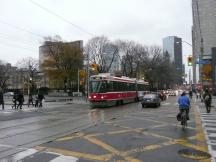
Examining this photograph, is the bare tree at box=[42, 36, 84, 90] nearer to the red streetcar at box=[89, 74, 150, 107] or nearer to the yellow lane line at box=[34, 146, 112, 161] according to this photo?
the red streetcar at box=[89, 74, 150, 107]

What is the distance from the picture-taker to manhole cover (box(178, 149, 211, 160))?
10.3 m

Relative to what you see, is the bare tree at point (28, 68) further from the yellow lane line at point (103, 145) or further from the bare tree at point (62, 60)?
the yellow lane line at point (103, 145)

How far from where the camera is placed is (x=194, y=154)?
10672 mm

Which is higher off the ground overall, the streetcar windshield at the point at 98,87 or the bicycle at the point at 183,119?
the streetcar windshield at the point at 98,87

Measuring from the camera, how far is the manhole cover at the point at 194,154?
33.6 feet

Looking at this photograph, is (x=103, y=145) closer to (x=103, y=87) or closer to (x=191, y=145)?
(x=191, y=145)

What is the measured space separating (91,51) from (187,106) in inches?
2838

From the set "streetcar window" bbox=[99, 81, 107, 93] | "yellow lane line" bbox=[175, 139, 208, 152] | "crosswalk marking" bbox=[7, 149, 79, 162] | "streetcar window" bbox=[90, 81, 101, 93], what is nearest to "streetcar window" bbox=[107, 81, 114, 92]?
"streetcar window" bbox=[99, 81, 107, 93]

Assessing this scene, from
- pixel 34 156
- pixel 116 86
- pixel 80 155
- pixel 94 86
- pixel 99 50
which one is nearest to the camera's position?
pixel 34 156

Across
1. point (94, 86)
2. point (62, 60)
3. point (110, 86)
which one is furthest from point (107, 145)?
point (62, 60)

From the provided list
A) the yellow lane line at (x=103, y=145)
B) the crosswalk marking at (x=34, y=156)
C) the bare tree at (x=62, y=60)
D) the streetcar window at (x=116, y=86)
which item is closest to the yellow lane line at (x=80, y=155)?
the crosswalk marking at (x=34, y=156)

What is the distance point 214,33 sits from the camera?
77625mm

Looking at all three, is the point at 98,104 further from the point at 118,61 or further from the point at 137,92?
the point at 118,61

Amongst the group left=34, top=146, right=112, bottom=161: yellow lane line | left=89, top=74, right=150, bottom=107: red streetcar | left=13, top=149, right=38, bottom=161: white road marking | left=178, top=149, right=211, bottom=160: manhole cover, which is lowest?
left=178, top=149, right=211, bottom=160: manhole cover
